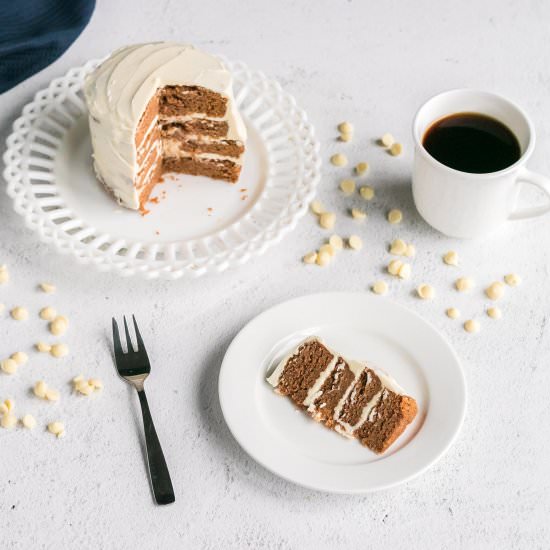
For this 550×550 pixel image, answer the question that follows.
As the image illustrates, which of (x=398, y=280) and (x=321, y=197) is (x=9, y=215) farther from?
(x=398, y=280)

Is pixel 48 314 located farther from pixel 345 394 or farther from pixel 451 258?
pixel 451 258

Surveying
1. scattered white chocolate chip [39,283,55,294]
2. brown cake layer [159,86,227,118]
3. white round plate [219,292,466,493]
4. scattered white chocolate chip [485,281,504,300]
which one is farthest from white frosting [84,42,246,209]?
scattered white chocolate chip [485,281,504,300]

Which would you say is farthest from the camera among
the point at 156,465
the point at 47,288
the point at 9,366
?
the point at 47,288

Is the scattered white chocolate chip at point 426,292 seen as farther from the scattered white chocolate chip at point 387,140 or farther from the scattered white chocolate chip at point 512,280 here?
the scattered white chocolate chip at point 387,140

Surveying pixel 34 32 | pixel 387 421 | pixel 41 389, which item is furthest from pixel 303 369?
pixel 34 32

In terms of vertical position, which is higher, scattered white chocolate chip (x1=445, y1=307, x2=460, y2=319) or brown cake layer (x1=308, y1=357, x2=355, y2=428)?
brown cake layer (x1=308, y1=357, x2=355, y2=428)

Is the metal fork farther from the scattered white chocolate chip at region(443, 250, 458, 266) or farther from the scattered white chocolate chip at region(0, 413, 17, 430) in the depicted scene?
the scattered white chocolate chip at region(443, 250, 458, 266)
